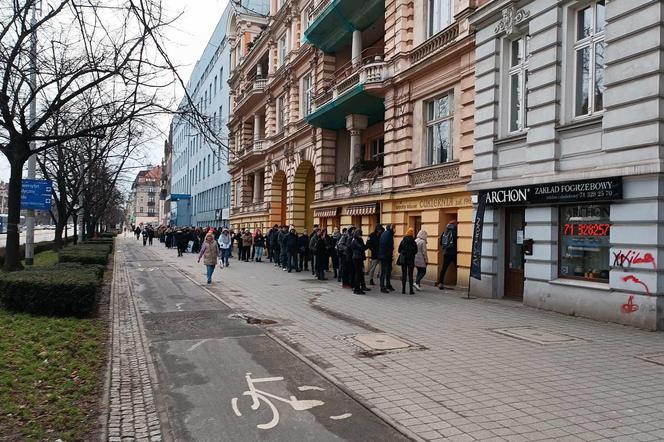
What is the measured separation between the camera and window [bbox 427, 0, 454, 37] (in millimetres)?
17859

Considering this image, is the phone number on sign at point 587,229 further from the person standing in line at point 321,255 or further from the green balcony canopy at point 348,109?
the green balcony canopy at point 348,109

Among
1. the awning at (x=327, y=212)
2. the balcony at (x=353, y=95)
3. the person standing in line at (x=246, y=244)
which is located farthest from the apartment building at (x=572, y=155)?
the person standing in line at (x=246, y=244)

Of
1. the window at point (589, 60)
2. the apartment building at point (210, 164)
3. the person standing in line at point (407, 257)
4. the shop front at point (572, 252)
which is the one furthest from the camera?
the apartment building at point (210, 164)

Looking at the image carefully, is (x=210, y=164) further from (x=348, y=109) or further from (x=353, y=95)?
(x=353, y=95)

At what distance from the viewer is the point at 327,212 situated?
2666 cm

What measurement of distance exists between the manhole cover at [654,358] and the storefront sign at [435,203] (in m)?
8.20

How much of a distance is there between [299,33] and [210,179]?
1227 inches

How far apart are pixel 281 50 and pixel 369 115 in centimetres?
1409

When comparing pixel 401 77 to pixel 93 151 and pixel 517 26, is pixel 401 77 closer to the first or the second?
pixel 517 26

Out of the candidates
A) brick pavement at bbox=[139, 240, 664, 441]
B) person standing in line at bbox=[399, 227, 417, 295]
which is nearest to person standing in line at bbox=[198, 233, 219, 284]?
brick pavement at bbox=[139, 240, 664, 441]

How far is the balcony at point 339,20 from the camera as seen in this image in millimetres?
23422

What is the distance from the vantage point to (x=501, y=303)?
1344 centimetres

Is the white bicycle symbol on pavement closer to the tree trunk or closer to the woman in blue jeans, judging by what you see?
the tree trunk

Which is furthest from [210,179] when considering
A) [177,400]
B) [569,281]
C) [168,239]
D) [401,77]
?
[177,400]
